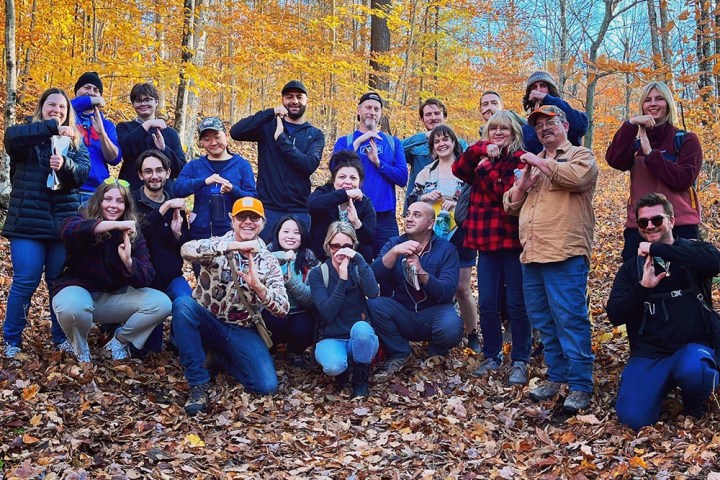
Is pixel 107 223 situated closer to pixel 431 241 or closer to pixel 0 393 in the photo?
pixel 0 393

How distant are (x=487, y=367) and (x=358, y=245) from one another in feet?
5.57

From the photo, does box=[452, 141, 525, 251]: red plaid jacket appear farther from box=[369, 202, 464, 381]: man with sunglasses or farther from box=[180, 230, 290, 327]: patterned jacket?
box=[180, 230, 290, 327]: patterned jacket

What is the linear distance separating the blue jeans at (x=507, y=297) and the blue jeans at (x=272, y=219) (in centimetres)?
185

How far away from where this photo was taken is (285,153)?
6.04 m

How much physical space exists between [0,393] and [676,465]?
184 inches

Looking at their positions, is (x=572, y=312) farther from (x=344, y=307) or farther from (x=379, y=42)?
(x=379, y=42)

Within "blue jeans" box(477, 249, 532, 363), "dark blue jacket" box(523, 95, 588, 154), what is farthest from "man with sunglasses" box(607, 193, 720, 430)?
"dark blue jacket" box(523, 95, 588, 154)

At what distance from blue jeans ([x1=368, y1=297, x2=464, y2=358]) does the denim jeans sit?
76.4 inches

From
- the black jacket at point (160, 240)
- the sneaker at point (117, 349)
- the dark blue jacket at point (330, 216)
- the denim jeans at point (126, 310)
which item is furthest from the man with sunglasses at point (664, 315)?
the sneaker at point (117, 349)

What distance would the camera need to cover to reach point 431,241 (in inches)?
226

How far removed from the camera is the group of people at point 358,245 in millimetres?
4465

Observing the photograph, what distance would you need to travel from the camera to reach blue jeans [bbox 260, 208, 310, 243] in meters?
5.99

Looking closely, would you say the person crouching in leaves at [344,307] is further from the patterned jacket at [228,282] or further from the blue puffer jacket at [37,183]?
the blue puffer jacket at [37,183]

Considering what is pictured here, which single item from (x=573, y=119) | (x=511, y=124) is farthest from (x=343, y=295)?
(x=573, y=119)
